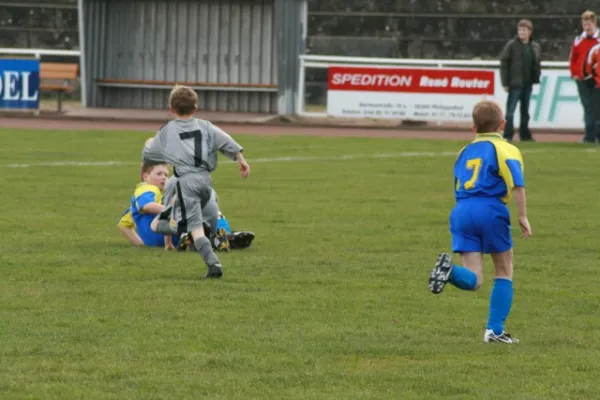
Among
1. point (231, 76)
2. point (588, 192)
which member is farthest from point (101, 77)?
point (588, 192)

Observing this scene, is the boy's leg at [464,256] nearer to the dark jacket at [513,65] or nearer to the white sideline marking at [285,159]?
the white sideline marking at [285,159]

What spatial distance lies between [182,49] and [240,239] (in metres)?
21.4

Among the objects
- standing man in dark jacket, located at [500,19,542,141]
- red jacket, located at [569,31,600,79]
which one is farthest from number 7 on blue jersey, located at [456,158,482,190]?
standing man in dark jacket, located at [500,19,542,141]

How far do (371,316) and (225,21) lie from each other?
24.3m

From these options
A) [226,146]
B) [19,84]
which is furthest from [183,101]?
[19,84]

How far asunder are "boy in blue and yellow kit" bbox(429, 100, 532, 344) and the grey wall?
24.1 metres

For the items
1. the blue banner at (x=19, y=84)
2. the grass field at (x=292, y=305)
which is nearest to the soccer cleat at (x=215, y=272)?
the grass field at (x=292, y=305)

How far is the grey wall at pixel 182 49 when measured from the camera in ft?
104

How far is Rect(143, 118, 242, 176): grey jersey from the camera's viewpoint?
32.7ft

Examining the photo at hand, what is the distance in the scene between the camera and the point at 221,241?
11.2 meters

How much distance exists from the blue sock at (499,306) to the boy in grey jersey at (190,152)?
2.86m

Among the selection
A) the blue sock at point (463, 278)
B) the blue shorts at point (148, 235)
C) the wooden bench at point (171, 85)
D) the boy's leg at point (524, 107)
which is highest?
the blue sock at point (463, 278)

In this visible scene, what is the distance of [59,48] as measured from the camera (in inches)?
1490

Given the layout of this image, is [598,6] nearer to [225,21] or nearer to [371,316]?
[225,21]
